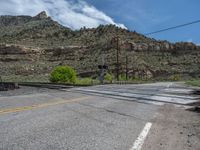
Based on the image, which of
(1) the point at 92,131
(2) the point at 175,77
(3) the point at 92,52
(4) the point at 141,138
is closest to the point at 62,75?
(1) the point at 92,131

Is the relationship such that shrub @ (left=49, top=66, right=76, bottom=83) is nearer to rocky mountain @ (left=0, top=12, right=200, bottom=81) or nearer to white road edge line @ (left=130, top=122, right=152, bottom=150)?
rocky mountain @ (left=0, top=12, right=200, bottom=81)

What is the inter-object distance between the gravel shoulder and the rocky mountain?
63.1 metres

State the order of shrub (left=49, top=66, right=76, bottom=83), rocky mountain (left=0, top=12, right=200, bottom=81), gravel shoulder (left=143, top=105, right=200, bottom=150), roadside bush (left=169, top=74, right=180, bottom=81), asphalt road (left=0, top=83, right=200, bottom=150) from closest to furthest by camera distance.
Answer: asphalt road (left=0, top=83, right=200, bottom=150)
gravel shoulder (left=143, top=105, right=200, bottom=150)
shrub (left=49, top=66, right=76, bottom=83)
roadside bush (left=169, top=74, right=180, bottom=81)
rocky mountain (left=0, top=12, right=200, bottom=81)

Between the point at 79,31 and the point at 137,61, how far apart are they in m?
31.1

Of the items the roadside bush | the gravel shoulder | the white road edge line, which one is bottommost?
the gravel shoulder

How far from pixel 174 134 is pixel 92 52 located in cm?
8378

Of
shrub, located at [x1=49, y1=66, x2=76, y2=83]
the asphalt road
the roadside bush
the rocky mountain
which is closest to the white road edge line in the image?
the asphalt road

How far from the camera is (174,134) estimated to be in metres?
7.02

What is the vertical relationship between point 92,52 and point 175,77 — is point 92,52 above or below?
above

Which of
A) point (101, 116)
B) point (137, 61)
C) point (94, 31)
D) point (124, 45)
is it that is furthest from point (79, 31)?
point (101, 116)

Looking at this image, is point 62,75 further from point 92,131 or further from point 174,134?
point 174,134

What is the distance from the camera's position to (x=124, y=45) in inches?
3553

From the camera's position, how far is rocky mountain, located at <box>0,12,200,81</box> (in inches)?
3115

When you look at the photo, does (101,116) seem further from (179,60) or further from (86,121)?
(179,60)
